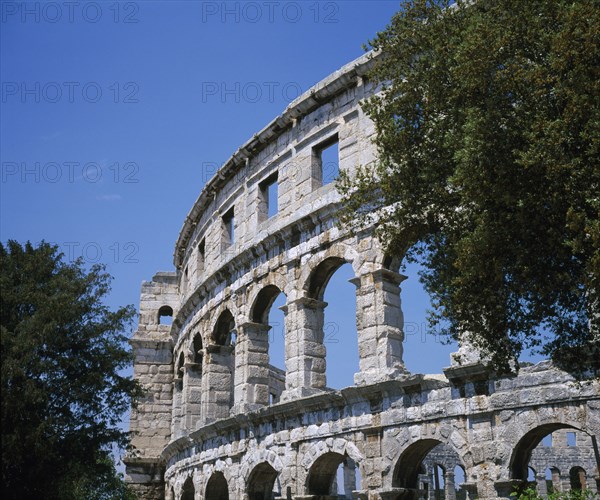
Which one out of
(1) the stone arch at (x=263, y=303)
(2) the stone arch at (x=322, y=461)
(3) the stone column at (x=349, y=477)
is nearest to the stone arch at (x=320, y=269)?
(1) the stone arch at (x=263, y=303)

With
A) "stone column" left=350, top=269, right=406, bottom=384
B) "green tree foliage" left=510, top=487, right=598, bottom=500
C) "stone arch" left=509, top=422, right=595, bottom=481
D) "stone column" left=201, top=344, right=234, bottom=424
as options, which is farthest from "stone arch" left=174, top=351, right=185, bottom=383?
"green tree foliage" left=510, top=487, right=598, bottom=500

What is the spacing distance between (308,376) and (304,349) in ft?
1.81

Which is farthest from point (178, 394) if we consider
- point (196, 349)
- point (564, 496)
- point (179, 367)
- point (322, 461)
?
point (564, 496)

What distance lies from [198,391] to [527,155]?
15735mm

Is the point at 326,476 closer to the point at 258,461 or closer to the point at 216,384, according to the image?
the point at 258,461

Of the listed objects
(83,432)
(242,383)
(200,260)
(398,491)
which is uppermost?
(200,260)

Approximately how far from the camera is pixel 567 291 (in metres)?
8.56

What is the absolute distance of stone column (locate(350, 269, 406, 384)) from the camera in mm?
13875

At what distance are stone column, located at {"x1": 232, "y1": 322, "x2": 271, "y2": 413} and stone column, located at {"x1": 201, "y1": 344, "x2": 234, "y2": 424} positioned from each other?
1.86 m

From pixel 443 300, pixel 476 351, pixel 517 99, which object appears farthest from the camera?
pixel 476 351

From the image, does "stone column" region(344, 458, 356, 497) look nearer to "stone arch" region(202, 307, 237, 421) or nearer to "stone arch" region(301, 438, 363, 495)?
"stone arch" region(202, 307, 237, 421)

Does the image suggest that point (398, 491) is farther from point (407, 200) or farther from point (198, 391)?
point (198, 391)

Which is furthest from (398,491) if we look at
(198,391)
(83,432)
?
(198,391)

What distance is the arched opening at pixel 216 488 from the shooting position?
1883 centimetres
